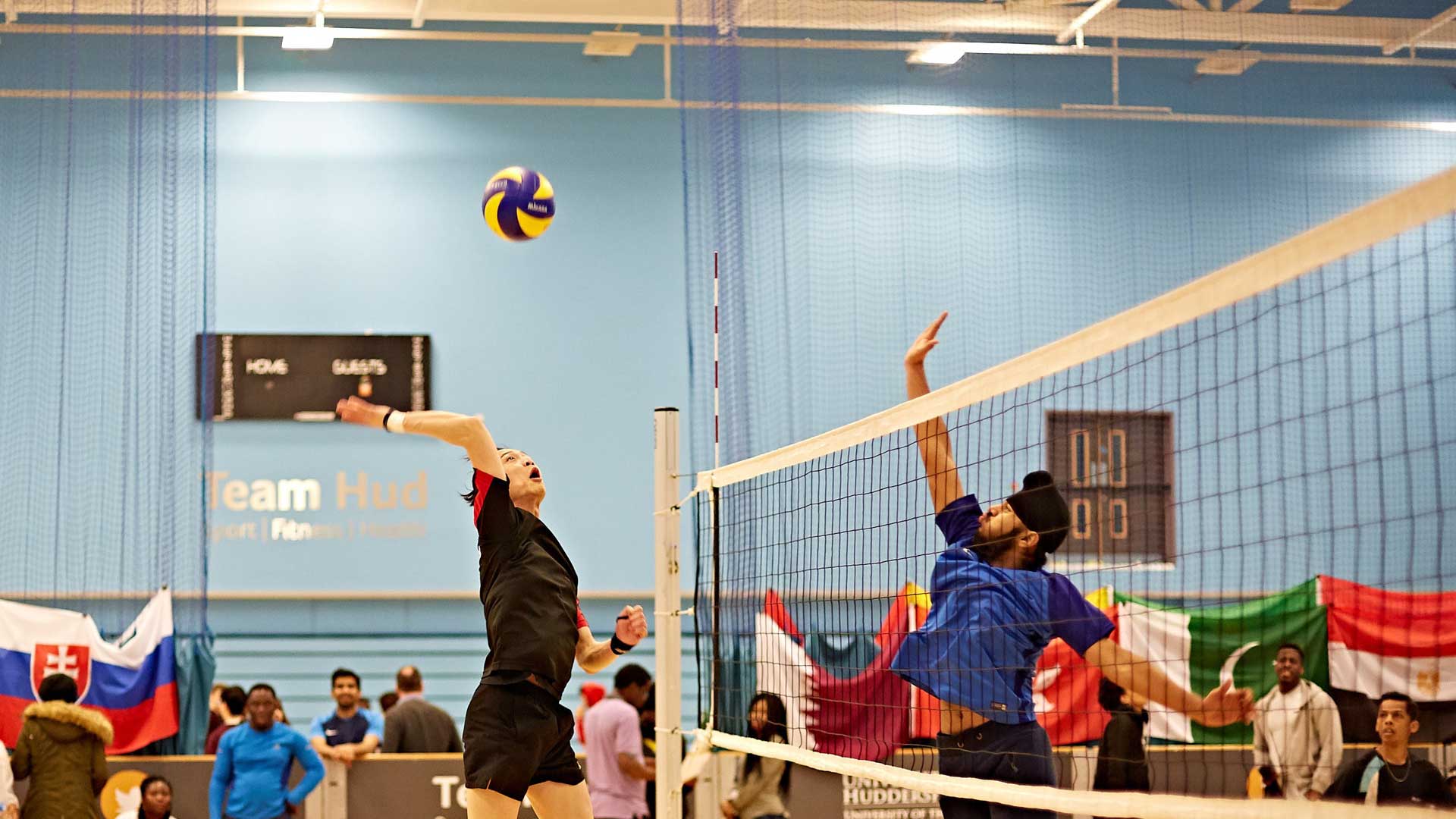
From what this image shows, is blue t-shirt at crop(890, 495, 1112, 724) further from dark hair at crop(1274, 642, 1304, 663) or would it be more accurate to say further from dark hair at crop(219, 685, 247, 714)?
dark hair at crop(219, 685, 247, 714)

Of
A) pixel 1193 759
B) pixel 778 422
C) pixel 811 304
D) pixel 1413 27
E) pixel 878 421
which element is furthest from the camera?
pixel 1413 27

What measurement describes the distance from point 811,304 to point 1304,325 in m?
4.48

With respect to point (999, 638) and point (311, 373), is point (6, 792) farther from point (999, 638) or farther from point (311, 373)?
point (999, 638)

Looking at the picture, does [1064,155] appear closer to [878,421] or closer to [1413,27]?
[1413,27]

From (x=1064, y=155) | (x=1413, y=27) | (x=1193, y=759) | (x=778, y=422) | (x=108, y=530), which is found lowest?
(x=1193, y=759)

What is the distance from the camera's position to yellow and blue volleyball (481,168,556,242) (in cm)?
753

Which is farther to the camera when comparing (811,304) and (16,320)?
(811,304)

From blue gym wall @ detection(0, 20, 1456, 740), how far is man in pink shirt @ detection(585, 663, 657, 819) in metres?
4.07

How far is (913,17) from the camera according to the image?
43.3 ft

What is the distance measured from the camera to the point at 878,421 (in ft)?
16.4

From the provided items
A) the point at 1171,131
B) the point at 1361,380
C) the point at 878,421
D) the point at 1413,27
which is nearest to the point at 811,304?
the point at 1171,131

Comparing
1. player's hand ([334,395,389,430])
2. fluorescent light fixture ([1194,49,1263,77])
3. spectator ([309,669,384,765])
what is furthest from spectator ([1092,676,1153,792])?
fluorescent light fixture ([1194,49,1263,77])

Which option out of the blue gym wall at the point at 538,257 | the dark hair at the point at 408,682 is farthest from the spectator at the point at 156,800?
the blue gym wall at the point at 538,257

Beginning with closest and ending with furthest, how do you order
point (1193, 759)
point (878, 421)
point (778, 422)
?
point (878, 421) → point (1193, 759) → point (778, 422)
